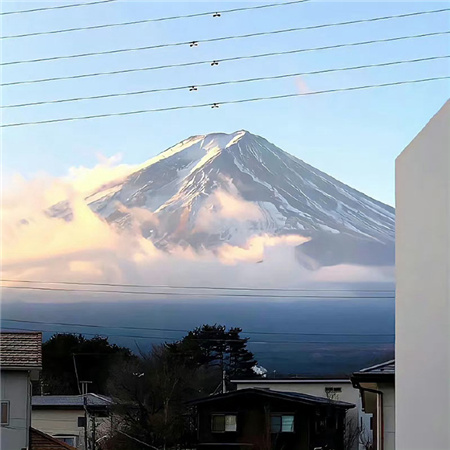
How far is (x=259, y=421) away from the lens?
25.0 meters

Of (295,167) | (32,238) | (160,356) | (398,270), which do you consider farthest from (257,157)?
(398,270)

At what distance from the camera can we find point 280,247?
6819cm

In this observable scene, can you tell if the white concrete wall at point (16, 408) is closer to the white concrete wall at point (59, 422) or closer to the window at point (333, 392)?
the white concrete wall at point (59, 422)

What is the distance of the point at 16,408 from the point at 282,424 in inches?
464

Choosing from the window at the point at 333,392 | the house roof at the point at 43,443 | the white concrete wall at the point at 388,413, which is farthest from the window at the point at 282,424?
the white concrete wall at the point at 388,413

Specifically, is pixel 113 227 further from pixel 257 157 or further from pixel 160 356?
pixel 160 356

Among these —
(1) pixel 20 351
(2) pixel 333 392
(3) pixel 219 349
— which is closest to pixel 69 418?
(2) pixel 333 392

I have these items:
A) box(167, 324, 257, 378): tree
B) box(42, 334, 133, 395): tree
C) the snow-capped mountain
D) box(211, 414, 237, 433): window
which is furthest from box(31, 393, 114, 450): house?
the snow-capped mountain

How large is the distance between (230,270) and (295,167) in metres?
11.2

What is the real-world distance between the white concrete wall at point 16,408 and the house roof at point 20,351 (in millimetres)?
234

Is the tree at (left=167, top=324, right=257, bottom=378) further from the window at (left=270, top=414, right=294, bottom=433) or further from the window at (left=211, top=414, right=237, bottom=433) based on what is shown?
the window at (left=270, top=414, right=294, bottom=433)

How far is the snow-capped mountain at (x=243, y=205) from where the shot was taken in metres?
66.9

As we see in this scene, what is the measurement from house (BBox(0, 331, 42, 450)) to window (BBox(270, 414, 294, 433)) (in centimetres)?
1146

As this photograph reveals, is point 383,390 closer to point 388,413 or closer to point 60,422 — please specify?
point 388,413
